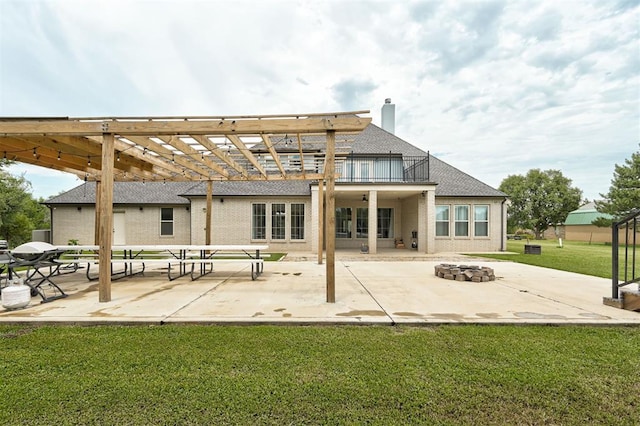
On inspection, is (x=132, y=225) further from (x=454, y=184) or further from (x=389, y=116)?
(x=454, y=184)

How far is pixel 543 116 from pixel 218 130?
22753 mm

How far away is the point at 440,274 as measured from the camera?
7980 millimetres

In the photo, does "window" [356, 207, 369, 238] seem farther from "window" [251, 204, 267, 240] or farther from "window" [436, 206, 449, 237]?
"window" [251, 204, 267, 240]

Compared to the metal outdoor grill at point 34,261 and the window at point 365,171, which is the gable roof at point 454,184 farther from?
the metal outdoor grill at point 34,261

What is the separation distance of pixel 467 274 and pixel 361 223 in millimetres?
10084

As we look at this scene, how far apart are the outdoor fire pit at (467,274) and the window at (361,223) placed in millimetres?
9259

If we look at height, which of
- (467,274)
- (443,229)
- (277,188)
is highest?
(277,188)

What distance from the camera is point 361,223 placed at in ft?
56.9

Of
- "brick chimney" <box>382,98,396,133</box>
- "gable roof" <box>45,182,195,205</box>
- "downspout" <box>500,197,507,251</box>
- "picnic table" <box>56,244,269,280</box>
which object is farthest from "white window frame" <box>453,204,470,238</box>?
"gable roof" <box>45,182,195,205</box>

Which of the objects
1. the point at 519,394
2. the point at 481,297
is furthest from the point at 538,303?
the point at 519,394

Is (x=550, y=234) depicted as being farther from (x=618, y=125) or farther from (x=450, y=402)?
(x=450, y=402)

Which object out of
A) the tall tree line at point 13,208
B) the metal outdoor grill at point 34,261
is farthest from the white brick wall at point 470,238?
the tall tree line at point 13,208

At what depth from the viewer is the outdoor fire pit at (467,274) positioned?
7.34 m

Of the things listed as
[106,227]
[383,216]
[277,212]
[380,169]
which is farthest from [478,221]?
[106,227]
